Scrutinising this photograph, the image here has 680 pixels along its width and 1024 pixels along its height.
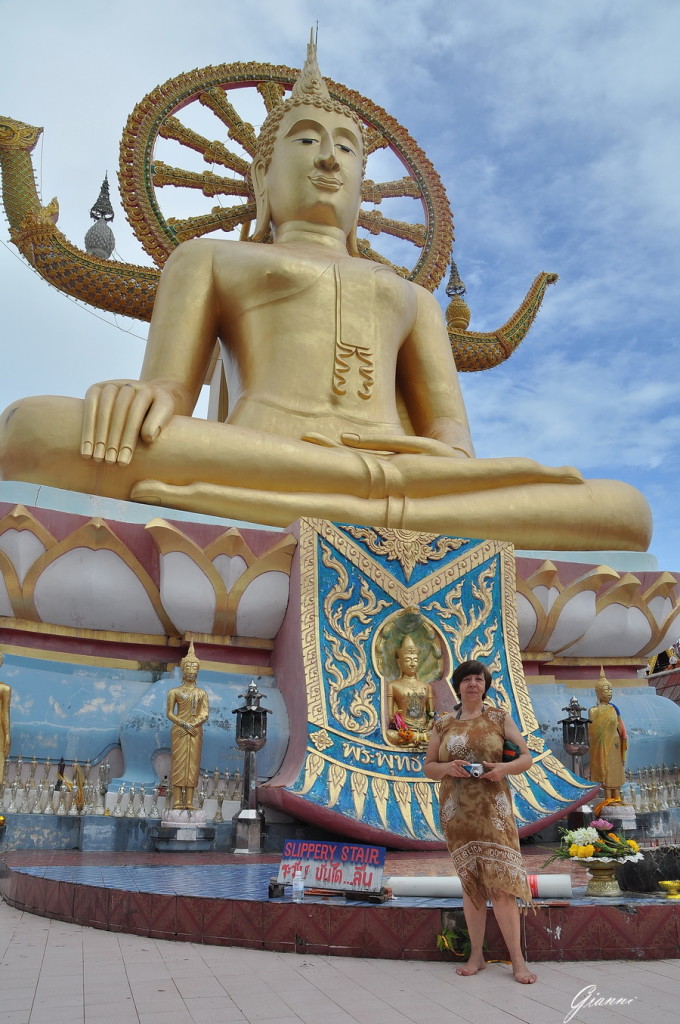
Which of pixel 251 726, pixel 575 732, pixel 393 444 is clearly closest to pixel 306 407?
pixel 393 444

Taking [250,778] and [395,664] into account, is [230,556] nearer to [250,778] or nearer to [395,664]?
[395,664]

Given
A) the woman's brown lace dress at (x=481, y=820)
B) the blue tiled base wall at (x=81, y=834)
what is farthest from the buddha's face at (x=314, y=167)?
the woman's brown lace dress at (x=481, y=820)

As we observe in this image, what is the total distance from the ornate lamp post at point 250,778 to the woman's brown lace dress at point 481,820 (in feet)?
8.93

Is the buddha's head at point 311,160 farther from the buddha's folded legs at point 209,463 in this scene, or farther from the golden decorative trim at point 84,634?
the golden decorative trim at point 84,634

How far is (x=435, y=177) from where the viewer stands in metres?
11.6

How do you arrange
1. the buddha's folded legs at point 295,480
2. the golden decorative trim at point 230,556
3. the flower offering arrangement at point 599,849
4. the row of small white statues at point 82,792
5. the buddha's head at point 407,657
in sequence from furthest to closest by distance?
the buddha's folded legs at point 295,480, the golden decorative trim at point 230,556, the buddha's head at point 407,657, the row of small white statues at point 82,792, the flower offering arrangement at point 599,849

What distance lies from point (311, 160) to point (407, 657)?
5.68 metres

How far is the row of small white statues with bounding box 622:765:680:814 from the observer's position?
644cm

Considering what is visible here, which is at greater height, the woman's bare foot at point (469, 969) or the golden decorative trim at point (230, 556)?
the golden decorative trim at point (230, 556)

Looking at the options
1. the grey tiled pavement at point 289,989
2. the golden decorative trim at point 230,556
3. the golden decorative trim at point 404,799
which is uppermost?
the golden decorative trim at point 230,556

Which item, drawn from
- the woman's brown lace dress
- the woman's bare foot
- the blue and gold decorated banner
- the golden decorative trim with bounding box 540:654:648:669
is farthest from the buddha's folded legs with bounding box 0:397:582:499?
the woman's bare foot

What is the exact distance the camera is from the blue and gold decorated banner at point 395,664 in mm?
5406

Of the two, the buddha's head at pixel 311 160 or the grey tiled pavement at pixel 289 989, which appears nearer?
the grey tiled pavement at pixel 289 989

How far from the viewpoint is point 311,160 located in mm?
9266
